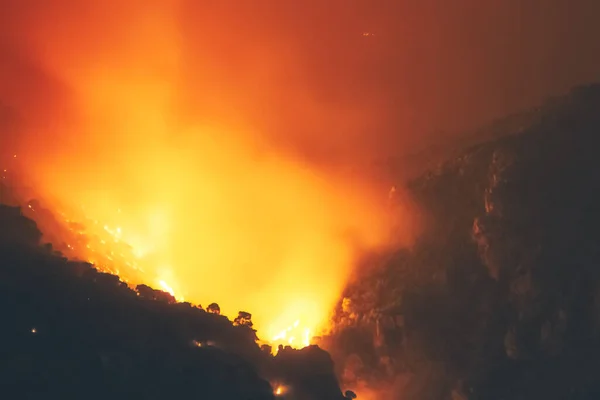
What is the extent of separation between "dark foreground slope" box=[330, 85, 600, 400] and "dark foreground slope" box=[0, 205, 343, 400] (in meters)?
11.8

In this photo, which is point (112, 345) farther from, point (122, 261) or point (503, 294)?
point (503, 294)

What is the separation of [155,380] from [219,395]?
11.5 ft

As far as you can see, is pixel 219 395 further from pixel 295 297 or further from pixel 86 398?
pixel 295 297

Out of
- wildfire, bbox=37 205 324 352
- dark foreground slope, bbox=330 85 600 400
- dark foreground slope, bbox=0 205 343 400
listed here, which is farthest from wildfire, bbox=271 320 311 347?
dark foreground slope, bbox=0 205 343 400

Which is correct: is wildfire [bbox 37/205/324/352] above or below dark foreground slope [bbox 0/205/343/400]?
above

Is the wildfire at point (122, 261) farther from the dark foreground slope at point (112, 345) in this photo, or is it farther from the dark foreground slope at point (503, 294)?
the dark foreground slope at point (112, 345)

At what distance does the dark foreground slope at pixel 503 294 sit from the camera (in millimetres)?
52781

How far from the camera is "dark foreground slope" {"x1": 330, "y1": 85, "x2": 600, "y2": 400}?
52781mm

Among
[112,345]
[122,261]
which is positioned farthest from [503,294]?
[112,345]

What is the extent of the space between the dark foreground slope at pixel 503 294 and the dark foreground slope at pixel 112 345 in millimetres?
11839

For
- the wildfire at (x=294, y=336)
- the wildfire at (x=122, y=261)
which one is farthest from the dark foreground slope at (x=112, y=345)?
the wildfire at (x=294, y=336)

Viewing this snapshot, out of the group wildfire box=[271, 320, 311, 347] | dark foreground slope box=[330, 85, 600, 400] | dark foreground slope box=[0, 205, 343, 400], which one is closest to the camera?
dark foreground slope box=[0, 205, 343, 400]

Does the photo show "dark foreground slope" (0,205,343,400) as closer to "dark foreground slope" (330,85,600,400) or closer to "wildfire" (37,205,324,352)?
"wildfire" (37,205,324,352)

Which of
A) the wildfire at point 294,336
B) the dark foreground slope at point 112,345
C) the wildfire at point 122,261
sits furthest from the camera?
the wildfire at point 294,336
